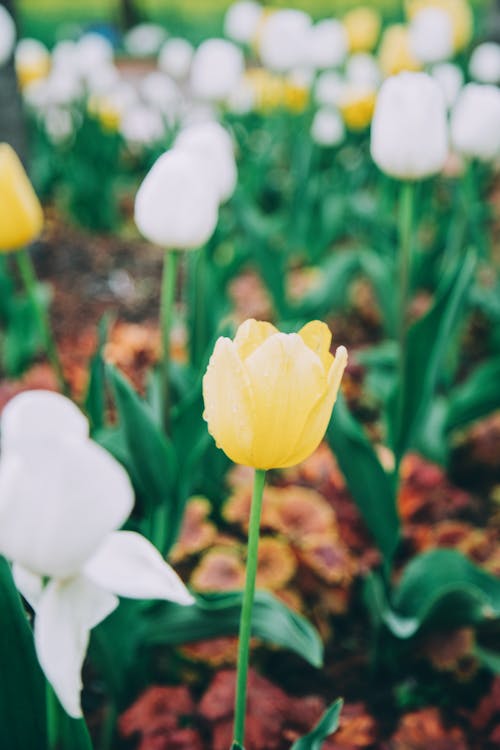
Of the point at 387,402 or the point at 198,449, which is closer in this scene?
the point at 198,449

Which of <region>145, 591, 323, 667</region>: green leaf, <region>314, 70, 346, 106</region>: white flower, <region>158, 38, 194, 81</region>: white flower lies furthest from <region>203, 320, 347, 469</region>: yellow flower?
<region>158, 38, 194, 81</region>: white flower

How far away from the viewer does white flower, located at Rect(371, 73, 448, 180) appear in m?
1.41

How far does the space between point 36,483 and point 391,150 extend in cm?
109

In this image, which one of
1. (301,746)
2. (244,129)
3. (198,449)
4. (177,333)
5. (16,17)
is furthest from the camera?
(244,129)

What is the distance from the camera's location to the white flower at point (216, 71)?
8.27 feet

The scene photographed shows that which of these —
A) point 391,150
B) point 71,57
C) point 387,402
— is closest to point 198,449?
point 387,402

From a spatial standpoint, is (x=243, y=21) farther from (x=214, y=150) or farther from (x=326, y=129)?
(x=214, y=150)

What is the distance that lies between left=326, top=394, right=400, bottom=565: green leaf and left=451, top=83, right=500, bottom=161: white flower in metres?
0.83

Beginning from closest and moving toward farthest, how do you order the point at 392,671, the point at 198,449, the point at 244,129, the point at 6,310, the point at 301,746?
1. the point at 301,746
2. the point at 198,449
3. the point at 392,671
4. the point at 6,310
5. the point at 244,129

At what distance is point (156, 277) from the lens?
3.64 m

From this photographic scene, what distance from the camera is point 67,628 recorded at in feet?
2.12

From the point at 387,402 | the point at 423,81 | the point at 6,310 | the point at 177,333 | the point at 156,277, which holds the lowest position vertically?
the point at 156,277

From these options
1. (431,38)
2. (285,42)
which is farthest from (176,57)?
(431,38)

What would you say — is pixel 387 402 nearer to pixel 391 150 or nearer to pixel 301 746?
pixel 391 150
